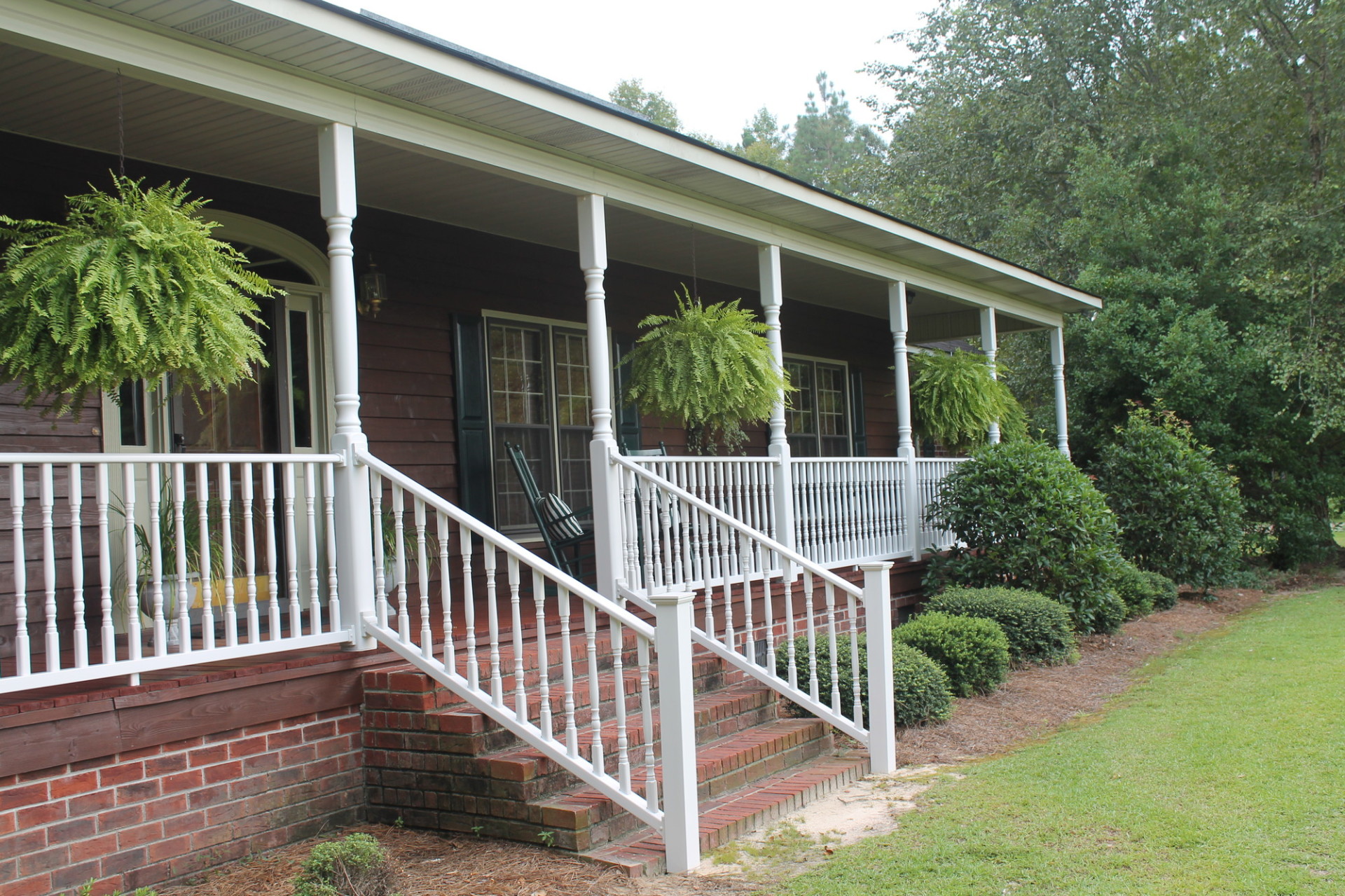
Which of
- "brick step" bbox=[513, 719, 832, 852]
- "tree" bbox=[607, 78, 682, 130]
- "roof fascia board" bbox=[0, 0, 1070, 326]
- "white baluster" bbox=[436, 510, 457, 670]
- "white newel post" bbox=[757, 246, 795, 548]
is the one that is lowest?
"brick step" bbox=[513, 719, 832, 852]

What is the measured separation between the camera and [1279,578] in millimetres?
14094

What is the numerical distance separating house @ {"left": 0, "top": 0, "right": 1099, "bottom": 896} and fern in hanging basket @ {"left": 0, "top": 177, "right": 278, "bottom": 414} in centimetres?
38

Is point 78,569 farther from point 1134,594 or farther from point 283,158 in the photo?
point 1134,594

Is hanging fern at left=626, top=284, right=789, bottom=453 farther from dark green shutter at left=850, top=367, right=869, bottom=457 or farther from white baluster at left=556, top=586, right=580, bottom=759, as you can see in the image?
dark green shutter at left=850, top=367, right=869, bottom=457

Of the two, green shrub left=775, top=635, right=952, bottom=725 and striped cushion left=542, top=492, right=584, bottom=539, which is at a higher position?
striped cushion left=542, top=492, right=584, bottom=539

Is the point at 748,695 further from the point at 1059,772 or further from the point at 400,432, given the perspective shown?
the point at 400,432

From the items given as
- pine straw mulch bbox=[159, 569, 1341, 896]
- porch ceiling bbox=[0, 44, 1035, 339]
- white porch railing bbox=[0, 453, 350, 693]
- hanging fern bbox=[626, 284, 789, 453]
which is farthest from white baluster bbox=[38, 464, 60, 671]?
hanging fern bbox=[626, 284, 789, 453]

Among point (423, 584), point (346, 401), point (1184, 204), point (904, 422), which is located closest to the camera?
point (423, 584)

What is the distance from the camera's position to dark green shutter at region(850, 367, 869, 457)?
1302 cm

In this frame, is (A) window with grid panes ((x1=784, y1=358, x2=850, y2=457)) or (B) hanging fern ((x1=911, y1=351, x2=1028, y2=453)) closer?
(B) hanging fern ((x1=911, y1=351, x2=1028, y2=453))

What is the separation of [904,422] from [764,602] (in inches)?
148

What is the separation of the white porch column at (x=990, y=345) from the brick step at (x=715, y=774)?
605 centimetres

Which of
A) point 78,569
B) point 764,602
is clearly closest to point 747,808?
point 764,602

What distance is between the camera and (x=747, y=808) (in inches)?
187
